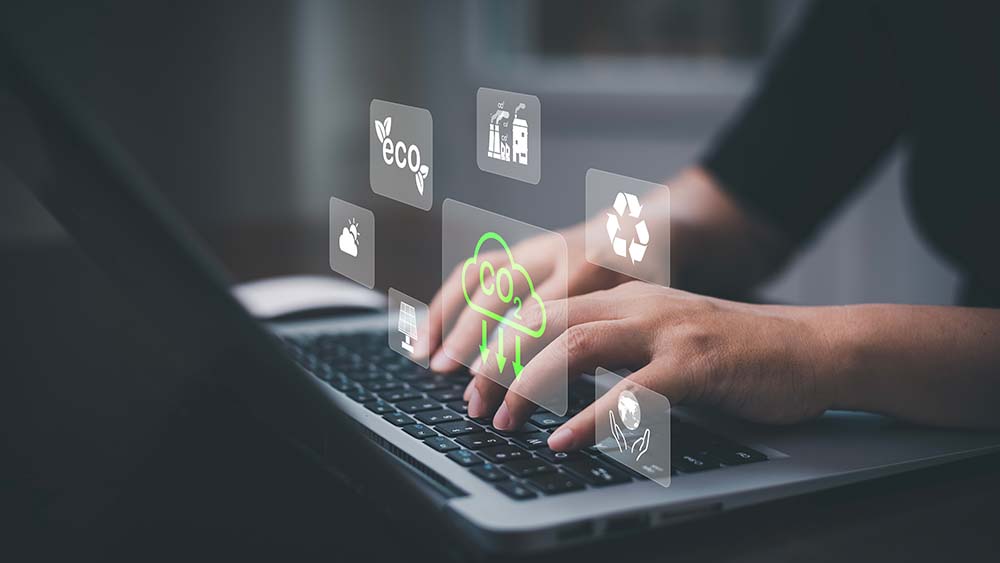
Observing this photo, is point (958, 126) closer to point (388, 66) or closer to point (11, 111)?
point (11, 111)

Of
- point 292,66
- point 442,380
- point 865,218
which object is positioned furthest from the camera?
point 865,218

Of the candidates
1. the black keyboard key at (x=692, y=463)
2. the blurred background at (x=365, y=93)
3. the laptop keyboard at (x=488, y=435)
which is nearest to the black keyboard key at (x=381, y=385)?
the laptop keyboard at (x=488, y=435)

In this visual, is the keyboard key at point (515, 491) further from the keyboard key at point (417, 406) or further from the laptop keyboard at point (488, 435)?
the keyboard key at point (417, 406)

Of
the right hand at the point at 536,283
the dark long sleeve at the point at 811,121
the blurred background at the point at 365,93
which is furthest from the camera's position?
the blurred background at the point at 365,93

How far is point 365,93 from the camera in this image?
192 centimetres

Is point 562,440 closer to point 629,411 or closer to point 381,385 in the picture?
point 629,411

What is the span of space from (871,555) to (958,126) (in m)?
0.59

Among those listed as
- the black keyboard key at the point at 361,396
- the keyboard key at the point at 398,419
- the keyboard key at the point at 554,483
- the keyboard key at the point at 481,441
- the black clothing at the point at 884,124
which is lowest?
→ the black keyboard key at the point at 361,396

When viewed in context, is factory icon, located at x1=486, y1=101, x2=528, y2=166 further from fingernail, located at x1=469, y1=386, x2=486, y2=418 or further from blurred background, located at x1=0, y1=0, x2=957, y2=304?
blurred background, located at x1=0, y1=0, x2=957, y2=304

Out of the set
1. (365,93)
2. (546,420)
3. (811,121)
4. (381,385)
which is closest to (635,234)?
(546,420)

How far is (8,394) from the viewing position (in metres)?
0.62

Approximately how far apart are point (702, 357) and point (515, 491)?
12cm

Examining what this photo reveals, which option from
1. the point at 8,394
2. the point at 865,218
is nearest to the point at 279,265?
the point at 8,394

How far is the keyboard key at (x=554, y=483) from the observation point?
38 centimetres
